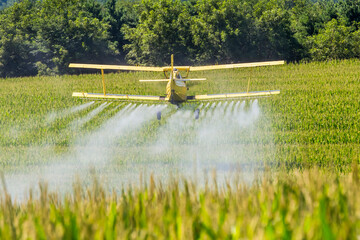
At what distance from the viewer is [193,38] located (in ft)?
225

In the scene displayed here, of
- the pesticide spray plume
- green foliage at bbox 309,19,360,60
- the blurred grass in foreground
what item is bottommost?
the pesticide spray plume

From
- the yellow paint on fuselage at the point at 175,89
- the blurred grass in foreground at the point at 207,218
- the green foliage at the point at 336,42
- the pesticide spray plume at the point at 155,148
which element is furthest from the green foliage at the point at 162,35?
the blurred grass in foreground at the point at 207,218

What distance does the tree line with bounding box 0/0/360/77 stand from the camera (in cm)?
6556

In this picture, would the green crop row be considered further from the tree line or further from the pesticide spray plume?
the tree line

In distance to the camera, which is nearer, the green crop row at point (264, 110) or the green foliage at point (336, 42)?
the green crop row at point (264, 110)

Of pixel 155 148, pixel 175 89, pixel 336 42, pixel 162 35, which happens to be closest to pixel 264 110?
pixel 175 89

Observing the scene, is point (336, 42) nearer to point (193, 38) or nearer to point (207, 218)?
point (193, 38)

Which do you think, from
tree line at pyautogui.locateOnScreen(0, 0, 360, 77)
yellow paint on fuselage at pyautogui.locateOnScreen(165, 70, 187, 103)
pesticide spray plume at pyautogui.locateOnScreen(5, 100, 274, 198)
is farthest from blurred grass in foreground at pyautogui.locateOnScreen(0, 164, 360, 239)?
tree line at pyautogui.locateOnScreen(0, 0, 360, 77)

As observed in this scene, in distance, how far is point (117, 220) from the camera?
5.42 metres

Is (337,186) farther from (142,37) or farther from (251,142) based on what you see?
(142,37)

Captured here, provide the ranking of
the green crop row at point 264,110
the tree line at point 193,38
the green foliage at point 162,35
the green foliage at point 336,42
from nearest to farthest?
the green crop row at point 264,110 → the green foliage at point 336,42 → the tree line at point 193,38 → the green foliage at point 162,35

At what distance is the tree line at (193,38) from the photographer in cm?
6556

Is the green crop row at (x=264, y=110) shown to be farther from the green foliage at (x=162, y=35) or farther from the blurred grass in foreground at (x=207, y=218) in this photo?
the green foliage at (x=162, y=35)

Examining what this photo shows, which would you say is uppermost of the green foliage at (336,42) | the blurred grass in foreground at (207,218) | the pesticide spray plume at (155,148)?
the green foliage at (336,42)
